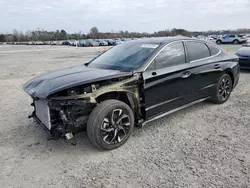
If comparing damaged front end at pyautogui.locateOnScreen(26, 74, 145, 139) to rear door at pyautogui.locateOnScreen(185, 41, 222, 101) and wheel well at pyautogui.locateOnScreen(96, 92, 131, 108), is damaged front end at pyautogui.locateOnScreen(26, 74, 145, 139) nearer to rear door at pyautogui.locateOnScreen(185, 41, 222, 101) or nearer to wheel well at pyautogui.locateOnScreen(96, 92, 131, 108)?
wheel well at pyautogui.locateOnScreen(96, 92, 131, 108)

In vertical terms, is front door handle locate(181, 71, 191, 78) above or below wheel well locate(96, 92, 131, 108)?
above

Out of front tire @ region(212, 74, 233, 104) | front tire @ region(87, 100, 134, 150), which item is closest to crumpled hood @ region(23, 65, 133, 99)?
front tire @ region(87, 100, 134, 150)

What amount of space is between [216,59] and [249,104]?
52.6 inches

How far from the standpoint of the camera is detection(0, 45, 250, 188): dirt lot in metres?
2.62

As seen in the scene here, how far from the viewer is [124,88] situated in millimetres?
3334

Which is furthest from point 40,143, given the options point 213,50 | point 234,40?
point 234,40

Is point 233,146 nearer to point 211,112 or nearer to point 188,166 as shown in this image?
point 188,166

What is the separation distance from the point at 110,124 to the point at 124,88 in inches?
22.8

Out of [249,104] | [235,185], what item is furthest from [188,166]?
[249,104]

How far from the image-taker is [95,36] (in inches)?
3462

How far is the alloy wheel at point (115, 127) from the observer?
317 cm

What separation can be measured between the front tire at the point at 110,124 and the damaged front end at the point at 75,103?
152mm

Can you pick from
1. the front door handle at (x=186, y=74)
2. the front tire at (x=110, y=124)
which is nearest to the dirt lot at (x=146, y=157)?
the front tire at (x=110, y=124)

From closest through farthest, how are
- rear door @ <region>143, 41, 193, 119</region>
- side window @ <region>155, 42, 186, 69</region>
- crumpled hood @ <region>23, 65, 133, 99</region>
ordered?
crumpled hood @ <region>23, 65, 133, 99</region>, rear door @ <region>143, 41, 193, 119</region>, side window @ <region>155, 42, 186, 69</region>
